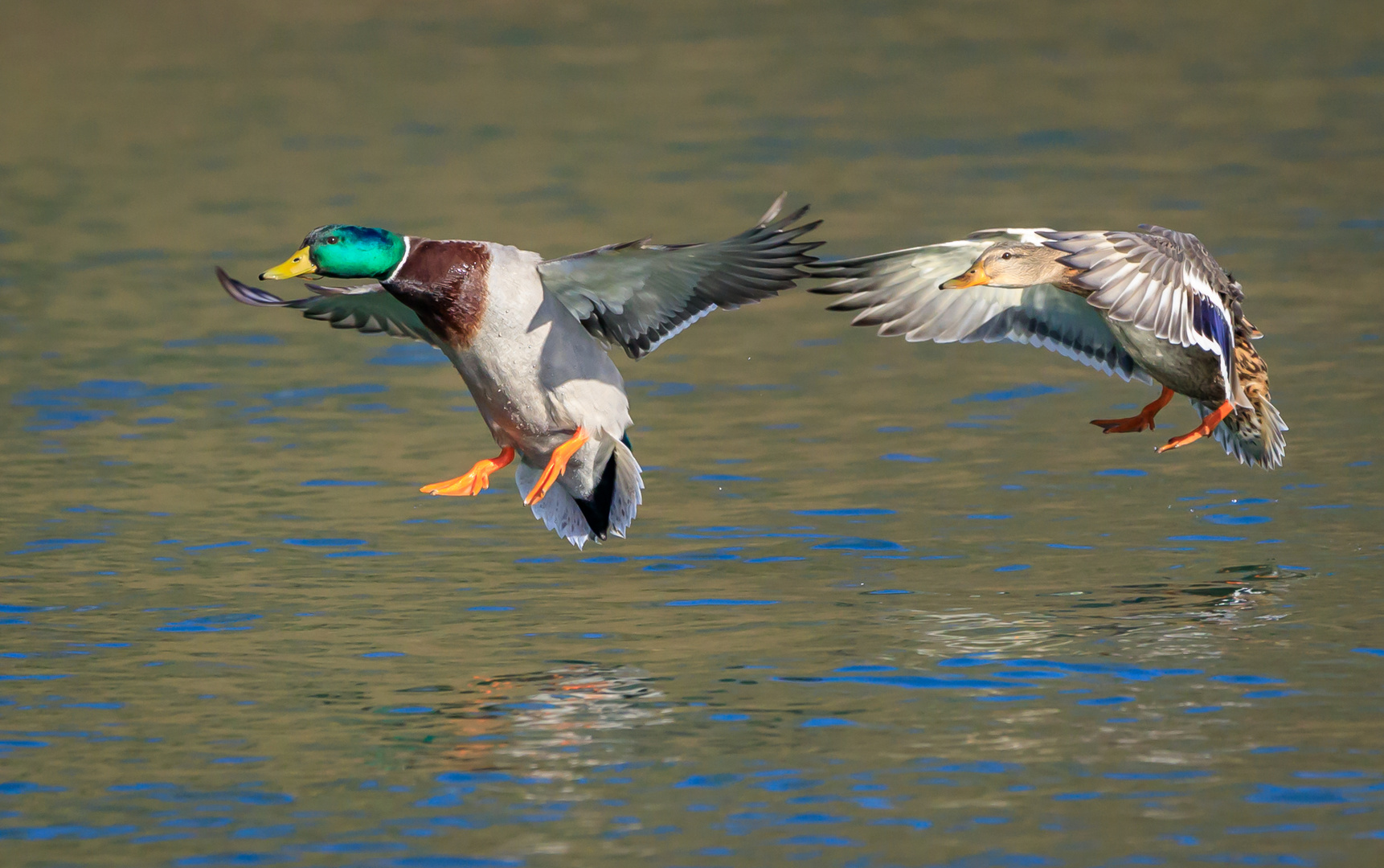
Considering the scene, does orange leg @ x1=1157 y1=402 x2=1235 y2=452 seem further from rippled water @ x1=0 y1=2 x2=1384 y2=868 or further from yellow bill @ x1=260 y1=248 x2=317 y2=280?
yellow bill @ x1=260 y1=248 x2=317 y2=280

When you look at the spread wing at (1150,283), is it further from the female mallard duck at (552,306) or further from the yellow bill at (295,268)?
the yellow bill at (295,268)

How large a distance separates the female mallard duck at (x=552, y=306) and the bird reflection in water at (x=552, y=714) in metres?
1.11

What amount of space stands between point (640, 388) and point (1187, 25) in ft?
Answer: 59.2

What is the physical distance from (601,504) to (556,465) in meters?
0.85

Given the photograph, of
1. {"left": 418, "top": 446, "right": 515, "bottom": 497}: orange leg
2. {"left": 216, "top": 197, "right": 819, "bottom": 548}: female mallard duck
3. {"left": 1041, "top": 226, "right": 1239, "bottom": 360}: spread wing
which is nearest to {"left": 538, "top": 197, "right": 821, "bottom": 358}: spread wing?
{"left": 216, "top": 197, "right": 819, "bottom": 548}: female mallard duck

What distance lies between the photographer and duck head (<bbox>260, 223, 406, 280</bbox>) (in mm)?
9516

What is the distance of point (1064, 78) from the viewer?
88.9ft

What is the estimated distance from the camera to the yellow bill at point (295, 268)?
9453mm

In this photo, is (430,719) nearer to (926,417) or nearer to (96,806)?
(96,806)

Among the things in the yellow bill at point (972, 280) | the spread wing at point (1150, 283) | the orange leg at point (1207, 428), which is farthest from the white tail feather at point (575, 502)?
the orange leg at point (1207, 428)

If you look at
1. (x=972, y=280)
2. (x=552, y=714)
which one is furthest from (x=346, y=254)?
(x=972, y=280)

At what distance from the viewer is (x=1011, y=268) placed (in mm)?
9797

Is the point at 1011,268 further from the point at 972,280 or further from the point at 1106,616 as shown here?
the point at 1106,616

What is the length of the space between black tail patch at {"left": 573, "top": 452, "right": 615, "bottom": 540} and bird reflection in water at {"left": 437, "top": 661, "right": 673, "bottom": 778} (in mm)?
1460
